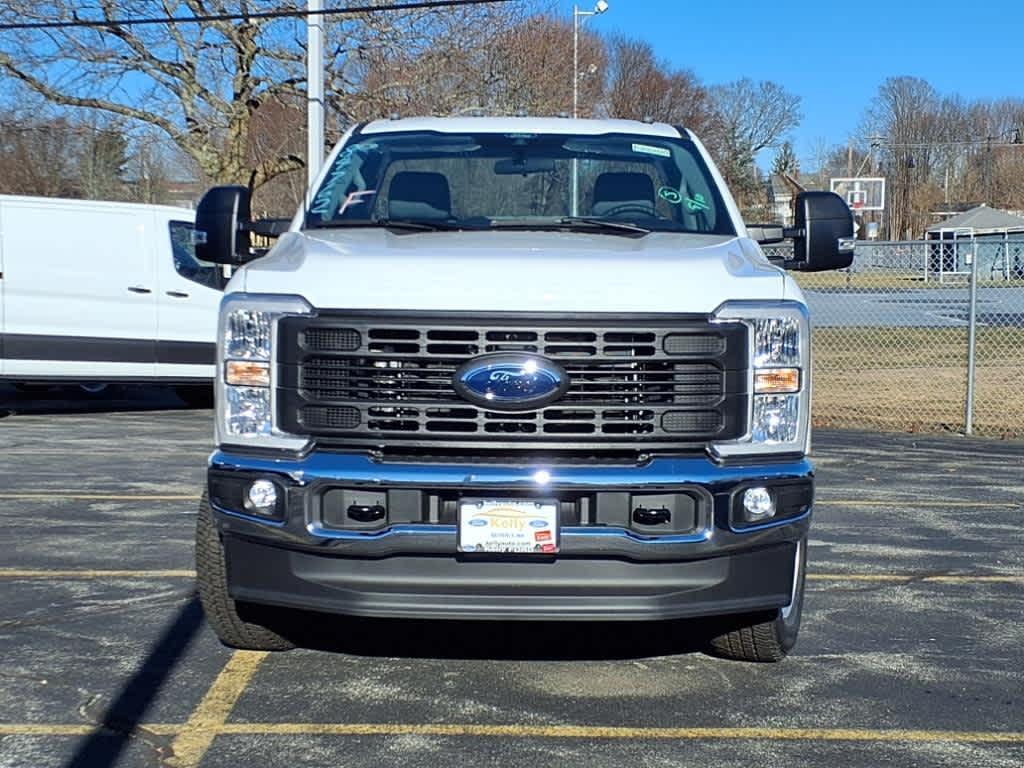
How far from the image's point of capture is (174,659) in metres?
4.95

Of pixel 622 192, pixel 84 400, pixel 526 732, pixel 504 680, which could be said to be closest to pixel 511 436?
pixel 526 732

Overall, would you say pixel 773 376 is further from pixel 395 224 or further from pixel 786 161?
pixel 786 161

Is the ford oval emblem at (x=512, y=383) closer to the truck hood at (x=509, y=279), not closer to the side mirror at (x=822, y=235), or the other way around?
the truck hood at (x=509, y=279)

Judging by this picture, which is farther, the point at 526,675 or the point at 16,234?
the point at 16,234

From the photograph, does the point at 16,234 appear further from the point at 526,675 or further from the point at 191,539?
the point at 526,675

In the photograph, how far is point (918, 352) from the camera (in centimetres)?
1994

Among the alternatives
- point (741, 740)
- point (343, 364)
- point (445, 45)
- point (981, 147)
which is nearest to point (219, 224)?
point (343, 364)

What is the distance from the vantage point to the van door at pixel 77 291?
12430 millimetres

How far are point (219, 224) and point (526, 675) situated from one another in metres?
2.32

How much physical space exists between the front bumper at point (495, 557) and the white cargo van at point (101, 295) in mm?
9077

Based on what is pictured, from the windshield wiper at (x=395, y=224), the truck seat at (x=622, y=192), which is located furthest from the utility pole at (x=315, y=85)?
the windshield wiper at (x=395, y=224)

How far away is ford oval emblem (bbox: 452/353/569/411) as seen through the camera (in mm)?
4133

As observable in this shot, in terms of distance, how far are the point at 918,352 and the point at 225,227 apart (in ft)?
53.2

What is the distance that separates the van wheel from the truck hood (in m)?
9.78
